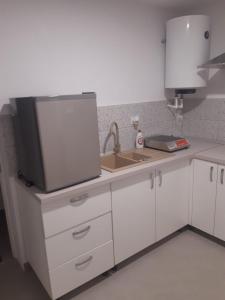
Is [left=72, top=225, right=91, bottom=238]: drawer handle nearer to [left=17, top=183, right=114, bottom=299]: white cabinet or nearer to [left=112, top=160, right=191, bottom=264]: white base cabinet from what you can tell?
[left=17, top=183, right=114, bottom=299]: white cabinet

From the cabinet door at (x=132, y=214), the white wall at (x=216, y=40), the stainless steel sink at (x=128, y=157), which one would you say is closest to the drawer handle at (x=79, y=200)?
the cabinet door at (x=132, y=214)

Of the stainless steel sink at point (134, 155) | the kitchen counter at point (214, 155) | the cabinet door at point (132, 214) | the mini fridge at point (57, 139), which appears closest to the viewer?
the mini fridge at point (57, 139)

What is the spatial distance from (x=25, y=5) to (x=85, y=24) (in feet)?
1.59

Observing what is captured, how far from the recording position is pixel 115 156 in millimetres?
2256

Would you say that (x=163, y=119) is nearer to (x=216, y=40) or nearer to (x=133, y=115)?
(x=133, y=115)

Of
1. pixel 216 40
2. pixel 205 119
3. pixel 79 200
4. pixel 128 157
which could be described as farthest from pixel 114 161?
pixel 216 40

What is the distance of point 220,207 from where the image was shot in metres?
2.11

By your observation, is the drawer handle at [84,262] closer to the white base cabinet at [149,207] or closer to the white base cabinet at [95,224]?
the white base cabinet at [95,224]

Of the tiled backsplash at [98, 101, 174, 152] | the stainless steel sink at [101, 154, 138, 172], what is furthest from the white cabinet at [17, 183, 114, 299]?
the tiled backsplash at [98, 101, 174, 152]

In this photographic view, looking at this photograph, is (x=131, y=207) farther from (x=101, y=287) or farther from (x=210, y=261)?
(x=210, y=261)

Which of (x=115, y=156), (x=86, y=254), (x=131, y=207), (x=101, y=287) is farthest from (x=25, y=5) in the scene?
(x=101, y=287)

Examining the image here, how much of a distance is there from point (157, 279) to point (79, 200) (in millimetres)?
899

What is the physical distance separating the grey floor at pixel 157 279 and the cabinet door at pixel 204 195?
21cm

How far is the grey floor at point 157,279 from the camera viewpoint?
5.75 feet
